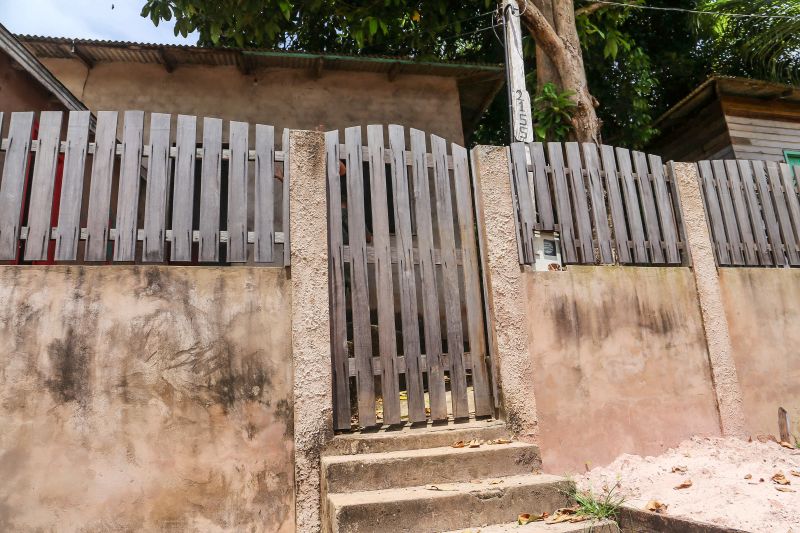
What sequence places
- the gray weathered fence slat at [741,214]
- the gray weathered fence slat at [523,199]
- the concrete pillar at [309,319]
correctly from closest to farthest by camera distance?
the concrete pillar at [309,319] → the gray weathered fence slat at [523,199] → the gray weathered fence slat at [741,214]

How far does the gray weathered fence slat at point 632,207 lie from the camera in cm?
470

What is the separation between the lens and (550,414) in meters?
3.99

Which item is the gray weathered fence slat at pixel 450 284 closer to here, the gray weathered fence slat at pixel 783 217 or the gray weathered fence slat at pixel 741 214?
the gray weathered fence slat at pixel 741 214

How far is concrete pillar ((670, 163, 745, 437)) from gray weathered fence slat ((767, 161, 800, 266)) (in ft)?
3.62

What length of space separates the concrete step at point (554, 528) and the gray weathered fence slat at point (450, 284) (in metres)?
1.02

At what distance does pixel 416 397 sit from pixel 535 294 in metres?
1.29

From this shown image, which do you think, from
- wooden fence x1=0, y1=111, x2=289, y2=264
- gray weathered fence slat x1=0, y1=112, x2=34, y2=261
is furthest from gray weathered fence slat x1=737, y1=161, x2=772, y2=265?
gray weathered fence slat x1=0, y1=112, x2=34, y2=261

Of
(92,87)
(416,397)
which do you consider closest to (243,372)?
(416,397)

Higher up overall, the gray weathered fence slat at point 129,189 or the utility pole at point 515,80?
the utility pole at point 515,80

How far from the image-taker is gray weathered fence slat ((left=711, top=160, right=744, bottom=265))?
5055 mm

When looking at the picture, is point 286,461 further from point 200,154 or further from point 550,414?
Answer: point 200,154

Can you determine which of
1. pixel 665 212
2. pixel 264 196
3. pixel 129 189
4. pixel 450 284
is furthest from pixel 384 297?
pixel 665 212

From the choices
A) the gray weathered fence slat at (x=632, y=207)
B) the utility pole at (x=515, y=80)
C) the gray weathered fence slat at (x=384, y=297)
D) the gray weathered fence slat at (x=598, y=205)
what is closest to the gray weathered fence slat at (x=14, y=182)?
the gray weathered fence slat at (x=384, y=297)

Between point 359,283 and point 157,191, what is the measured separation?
1.57 meters
